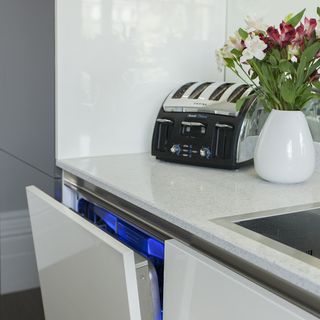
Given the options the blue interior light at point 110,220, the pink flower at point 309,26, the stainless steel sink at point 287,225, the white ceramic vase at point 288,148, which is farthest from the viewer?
the blue interior light at point 110,220

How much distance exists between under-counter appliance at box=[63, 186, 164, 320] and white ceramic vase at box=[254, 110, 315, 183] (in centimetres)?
39

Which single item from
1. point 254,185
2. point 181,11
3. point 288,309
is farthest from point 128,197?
point 181,11

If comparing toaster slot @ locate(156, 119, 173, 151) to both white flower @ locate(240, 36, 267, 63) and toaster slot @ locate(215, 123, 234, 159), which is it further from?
white flower @ locate(240, 36, 267, 63)

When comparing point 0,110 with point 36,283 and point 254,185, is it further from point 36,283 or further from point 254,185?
point 254,185

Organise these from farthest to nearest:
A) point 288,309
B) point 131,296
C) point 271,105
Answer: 1. point 271,105
2. point 131,296
3. point 288,309

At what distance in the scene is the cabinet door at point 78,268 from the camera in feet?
3.64

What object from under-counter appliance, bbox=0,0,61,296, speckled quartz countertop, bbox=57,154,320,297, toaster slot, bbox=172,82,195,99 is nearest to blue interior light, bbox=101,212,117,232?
speckled quartz countertop, bbox=57,154,320,297

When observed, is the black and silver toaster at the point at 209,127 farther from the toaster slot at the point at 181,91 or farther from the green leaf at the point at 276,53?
the green leaf at the point at 276,53

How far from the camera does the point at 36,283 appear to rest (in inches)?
71.5

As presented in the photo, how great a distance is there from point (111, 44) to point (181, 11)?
12.3 inches

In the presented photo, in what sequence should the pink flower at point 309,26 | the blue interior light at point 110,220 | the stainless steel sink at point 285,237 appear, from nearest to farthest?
the stainless steel sink at point 285,237 → the pink flower at point 309,26 → the blue interior light at point 110,220

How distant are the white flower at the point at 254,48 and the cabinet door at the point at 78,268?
585 millimetres

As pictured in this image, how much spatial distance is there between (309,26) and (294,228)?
0.51 meters

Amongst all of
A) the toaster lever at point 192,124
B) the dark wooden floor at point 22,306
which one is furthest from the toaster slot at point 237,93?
the dark wooden floor at point 22,306
